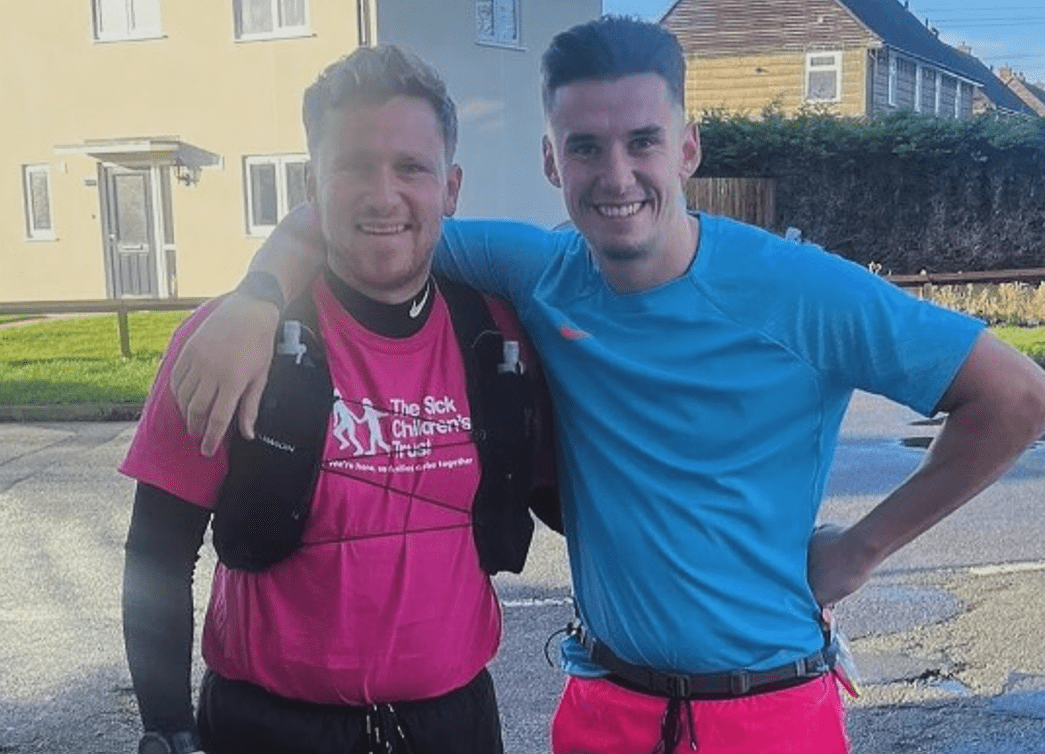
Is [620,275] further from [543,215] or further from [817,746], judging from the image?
[543,215]

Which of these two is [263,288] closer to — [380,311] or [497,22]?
[380,311]

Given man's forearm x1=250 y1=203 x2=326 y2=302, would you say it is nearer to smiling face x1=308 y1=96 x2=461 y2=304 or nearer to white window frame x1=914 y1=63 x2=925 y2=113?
smiling face x1=308 y1=96 x2=461 y2=304

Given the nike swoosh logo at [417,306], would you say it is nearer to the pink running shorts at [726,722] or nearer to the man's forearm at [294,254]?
the man's forearm at [294,254]

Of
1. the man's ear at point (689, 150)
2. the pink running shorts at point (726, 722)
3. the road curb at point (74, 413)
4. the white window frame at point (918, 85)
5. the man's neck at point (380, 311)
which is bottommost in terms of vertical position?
the road curb at point (74, 413)

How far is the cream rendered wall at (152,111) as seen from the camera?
19.0 meters

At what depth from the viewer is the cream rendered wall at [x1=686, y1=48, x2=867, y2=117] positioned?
35250 millimetres

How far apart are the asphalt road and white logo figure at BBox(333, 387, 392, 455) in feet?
8.58

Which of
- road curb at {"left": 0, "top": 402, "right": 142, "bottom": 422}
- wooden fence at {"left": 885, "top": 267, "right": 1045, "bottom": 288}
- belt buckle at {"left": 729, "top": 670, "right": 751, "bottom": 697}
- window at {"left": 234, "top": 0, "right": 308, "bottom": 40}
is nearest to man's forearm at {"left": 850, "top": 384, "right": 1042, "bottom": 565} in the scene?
belt buckle at {"left": 729, "top": 670, "right": 751, "bottom": 697}

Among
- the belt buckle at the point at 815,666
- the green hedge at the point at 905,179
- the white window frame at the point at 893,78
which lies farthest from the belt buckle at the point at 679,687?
the white window frame at the point at 893,78

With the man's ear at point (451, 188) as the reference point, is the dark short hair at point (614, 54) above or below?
above

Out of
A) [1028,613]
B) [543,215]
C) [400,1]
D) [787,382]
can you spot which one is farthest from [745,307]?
[543,215]

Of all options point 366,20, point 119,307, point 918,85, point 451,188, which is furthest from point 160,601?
point 918,85

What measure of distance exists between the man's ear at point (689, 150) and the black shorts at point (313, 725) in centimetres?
111

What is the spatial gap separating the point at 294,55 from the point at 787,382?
17.8 m
